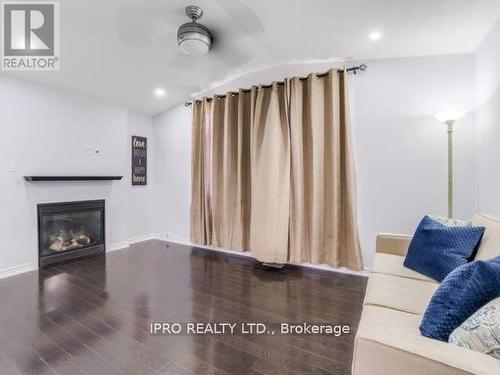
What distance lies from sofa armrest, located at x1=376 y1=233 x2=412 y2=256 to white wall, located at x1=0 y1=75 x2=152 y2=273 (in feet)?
12.2

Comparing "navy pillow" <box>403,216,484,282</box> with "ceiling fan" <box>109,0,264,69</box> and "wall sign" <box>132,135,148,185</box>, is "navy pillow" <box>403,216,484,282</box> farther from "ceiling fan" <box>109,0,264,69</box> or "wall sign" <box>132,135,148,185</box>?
"wall sign" <box>132,135,148,185</box>

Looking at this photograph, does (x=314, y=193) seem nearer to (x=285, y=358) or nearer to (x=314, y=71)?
(x=314, y=71)

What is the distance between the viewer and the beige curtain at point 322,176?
2910 millimetres

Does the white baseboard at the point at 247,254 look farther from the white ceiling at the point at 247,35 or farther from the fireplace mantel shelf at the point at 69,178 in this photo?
the white ceiling at the point at 247,35

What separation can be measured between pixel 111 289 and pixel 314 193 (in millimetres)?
2383

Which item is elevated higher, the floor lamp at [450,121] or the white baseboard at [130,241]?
the floor lamp at [450,121]

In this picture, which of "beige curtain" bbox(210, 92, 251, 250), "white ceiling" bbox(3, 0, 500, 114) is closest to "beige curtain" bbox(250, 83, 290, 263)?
"beige curtain" bbox(210, 92, 251, 250)

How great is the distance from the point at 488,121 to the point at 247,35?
2.31 m

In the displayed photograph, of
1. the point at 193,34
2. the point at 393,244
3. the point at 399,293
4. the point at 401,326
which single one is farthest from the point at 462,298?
the point at 193,34

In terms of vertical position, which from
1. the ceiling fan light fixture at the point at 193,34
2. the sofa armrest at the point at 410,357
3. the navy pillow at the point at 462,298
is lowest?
the sofa armrest at the point at 410,357

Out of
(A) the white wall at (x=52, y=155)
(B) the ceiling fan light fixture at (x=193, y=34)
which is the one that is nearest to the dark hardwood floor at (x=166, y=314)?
(A) the white wall at (x=52, y=155)

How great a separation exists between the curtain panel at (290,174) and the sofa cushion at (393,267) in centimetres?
73

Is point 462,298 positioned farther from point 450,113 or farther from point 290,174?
point 290,174

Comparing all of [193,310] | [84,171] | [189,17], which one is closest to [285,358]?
[193,310]
